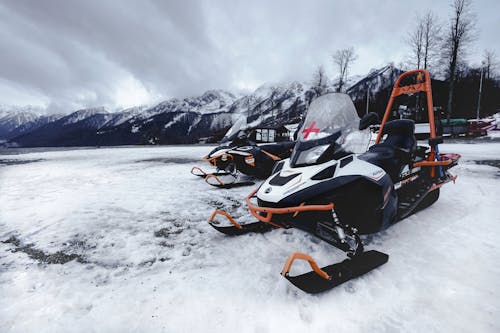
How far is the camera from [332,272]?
225 cm

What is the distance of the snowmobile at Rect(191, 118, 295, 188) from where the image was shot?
654 cm

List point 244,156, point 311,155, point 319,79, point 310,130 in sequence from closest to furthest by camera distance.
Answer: point 311,155
point 310,130
point 244,156
point 319,79

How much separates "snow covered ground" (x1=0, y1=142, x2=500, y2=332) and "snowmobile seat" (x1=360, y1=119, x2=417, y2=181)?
912mm

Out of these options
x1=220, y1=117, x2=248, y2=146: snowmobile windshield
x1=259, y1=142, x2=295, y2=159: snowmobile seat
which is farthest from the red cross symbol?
x1=220, y1=117, x2=248, y2=146: snowmobile windshield

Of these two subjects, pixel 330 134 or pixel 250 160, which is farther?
pixel 250 160

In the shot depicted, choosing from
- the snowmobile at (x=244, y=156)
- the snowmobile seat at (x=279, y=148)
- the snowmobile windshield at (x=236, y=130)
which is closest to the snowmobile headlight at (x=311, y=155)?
the snowmobile at (x=244, y=156)

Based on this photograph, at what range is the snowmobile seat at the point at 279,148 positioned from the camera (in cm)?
677

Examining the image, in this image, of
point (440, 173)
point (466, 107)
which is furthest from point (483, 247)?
point (466, 107)

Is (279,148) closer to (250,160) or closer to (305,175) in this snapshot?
(250,160)

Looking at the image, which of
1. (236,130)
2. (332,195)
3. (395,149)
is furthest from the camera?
(236,130)

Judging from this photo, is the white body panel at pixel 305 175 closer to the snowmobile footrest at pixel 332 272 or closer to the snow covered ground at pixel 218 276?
the snowmobile footrest at pixel 332 272

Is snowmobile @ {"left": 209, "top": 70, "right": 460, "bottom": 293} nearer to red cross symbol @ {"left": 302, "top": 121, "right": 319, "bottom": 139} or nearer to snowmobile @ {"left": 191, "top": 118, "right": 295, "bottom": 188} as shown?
red cross symbol @ {"left": 302, "top": 121, "right": 319, "bottom": 139}

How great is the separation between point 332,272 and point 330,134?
1506 mm

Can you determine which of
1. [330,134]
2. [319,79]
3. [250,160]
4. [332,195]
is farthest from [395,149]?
[319,79]
